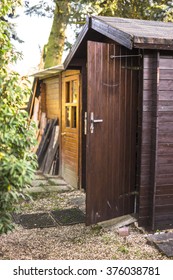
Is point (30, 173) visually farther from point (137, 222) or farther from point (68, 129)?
point (68, 129)

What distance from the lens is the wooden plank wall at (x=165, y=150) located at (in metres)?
4.09

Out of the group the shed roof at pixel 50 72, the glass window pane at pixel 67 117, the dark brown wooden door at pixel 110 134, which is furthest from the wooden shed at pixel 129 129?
the glass window pane at pixel 67 117

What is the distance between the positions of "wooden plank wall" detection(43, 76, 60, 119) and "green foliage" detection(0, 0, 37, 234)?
4.51m

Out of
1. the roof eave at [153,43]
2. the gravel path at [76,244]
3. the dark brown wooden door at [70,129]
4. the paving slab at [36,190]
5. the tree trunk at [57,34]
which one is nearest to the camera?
the gravel path at [76,244]

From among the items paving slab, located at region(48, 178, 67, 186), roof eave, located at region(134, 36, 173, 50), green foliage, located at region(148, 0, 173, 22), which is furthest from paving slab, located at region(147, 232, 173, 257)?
green foliage, located at region(148, 0, 173, 22)

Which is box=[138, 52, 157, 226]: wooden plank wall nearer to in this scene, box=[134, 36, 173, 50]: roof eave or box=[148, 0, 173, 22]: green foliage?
box=[134, 36, 173, 50]: roof eave

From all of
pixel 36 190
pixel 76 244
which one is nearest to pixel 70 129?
pixel 36 190

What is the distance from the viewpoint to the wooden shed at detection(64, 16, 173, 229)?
405 cm

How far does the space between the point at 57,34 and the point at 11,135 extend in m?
8.50

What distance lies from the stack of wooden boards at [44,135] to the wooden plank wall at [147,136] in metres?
3.82

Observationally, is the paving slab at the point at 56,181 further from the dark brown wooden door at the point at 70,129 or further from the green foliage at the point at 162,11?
the green foliage at the point at 162,11

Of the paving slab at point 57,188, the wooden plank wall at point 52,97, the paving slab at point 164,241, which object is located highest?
the wooden plank wall at point 52,97

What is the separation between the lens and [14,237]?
4.08 metres
